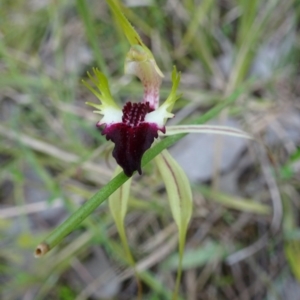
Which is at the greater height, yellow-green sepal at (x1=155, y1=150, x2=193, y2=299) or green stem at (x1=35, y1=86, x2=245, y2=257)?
yellow-green sepal at (x1=155, y1=150, x2=193, y2=299)

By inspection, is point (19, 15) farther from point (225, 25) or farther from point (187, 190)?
point (187, 190)

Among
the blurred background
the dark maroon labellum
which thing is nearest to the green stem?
Answer: the dark maroon labellum

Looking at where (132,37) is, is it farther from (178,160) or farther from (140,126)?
(178,160)

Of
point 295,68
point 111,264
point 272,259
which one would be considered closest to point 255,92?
point 295,68

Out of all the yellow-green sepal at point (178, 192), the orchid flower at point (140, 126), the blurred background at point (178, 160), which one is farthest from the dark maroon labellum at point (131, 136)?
the blurred background at point (178, 160)

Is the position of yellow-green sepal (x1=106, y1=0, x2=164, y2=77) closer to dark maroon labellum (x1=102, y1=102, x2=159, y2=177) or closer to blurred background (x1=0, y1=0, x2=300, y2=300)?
dark maroon labellum (x1=102, y1=102, x2=159, y2=177)

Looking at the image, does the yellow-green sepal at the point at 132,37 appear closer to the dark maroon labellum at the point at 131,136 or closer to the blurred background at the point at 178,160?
the dark maroon labellum at the point at 131,136
